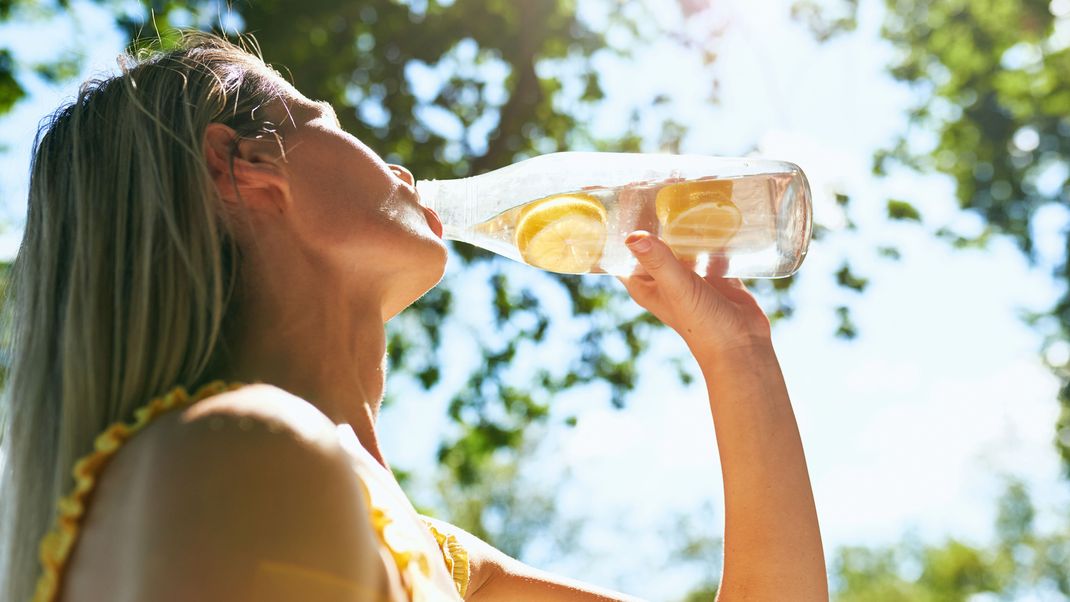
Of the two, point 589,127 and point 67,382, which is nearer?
point 67,382

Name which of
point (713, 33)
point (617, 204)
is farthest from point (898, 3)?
point (617, 204)

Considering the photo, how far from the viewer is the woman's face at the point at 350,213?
66.1 inches

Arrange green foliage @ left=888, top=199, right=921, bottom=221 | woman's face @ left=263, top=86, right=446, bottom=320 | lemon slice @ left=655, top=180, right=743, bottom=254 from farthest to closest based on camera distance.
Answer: green foliage @ left=888, top=199, right=921, bottom=221
lemon slice @ left=655, top=180, right=743, bottom=254
woman's face @ left=263, top=86, right=446, bottom=320

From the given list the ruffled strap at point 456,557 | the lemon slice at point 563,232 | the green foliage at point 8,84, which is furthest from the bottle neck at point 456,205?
the green foliage at point 8,84

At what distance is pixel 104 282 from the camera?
1325 millimetres

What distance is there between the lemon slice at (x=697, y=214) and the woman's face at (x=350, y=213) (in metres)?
0.68

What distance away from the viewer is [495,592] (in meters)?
2.04

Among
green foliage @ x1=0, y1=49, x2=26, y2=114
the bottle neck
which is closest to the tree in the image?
green foliage @ x1=0, y1=49, x2=26, y2=114

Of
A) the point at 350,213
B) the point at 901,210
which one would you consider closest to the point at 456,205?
the point at 350,213

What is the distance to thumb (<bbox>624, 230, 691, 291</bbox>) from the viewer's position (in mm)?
2133

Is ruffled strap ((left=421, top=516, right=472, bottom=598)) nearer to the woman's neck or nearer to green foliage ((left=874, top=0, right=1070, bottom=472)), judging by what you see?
the woman's neck

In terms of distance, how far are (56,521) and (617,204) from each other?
4.96 ft

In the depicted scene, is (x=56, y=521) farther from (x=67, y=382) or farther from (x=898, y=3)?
(x=898, y=3)

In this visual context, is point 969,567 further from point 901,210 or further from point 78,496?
point 78,496
